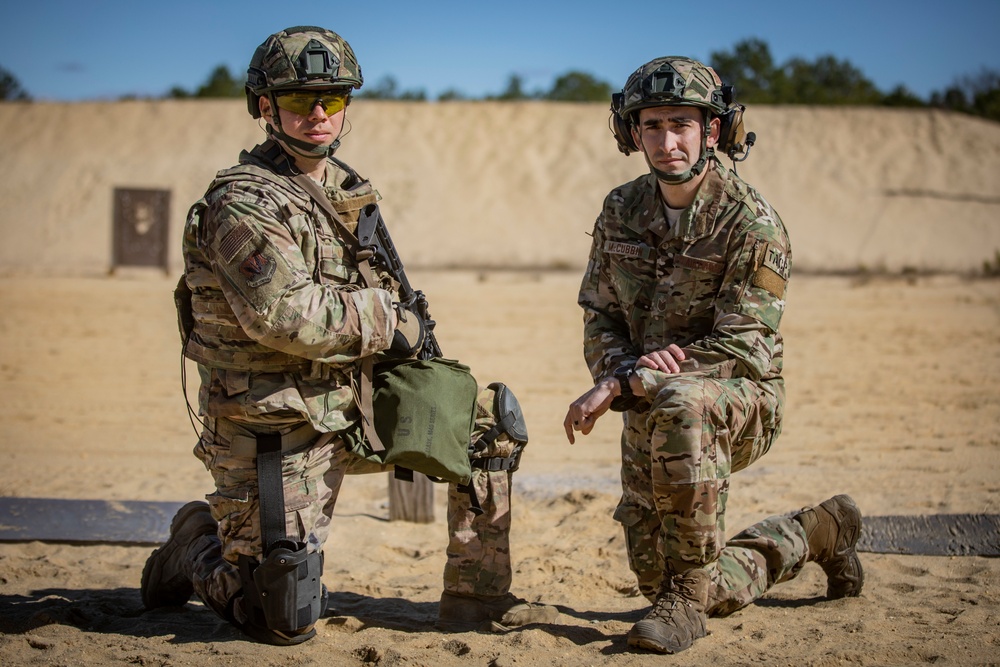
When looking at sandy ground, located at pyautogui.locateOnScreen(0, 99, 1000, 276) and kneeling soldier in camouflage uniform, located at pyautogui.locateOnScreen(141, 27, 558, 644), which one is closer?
kneeling soldier in camouflage uniform, located at pyautogui.locateOnScreen(141, 27, 558, 644)

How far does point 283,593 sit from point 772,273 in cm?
220

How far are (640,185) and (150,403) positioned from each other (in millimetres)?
6669

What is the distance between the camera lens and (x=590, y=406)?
12.7 ft

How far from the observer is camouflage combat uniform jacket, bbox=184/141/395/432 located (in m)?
3.59

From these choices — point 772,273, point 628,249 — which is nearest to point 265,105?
point 628,249

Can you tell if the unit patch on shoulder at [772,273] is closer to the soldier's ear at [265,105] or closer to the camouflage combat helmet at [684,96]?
the camouflage combat helmet at [684,96]

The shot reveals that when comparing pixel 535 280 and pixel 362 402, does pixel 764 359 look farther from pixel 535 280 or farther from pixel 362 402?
pixel 535 280

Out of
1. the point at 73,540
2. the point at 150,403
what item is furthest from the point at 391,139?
the point at 73,540

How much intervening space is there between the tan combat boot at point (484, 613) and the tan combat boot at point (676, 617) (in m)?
0.54

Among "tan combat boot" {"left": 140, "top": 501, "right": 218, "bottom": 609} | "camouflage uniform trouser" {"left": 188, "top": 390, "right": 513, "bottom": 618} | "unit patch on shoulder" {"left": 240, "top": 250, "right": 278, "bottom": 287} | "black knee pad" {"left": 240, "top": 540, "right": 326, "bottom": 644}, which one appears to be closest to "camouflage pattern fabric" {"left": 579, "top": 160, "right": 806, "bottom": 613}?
"camouflage uniform trouser" {"left": 188, "top": 390, "right": 513, "bottom": 618}

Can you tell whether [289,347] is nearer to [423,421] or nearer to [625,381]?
[423,421]

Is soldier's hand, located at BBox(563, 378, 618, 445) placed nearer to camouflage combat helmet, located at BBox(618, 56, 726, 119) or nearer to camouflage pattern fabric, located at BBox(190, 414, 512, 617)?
camouflage pattern fabric, located at BBox(190, 414, 512, 617)

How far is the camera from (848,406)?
9141 mm

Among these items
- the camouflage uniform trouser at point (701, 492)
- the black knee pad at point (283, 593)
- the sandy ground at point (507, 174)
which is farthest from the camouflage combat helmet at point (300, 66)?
the sandy ground at point (507, 174)
